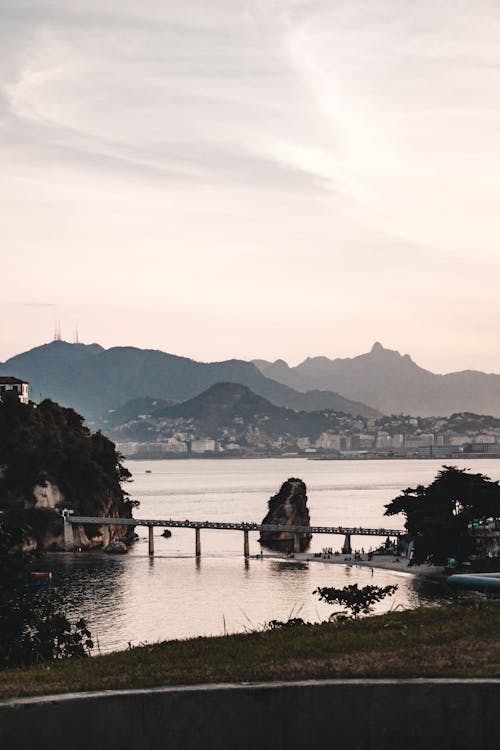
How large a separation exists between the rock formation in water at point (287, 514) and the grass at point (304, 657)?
112141mm

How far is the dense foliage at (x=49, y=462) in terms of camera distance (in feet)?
438

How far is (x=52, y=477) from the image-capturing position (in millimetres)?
135000

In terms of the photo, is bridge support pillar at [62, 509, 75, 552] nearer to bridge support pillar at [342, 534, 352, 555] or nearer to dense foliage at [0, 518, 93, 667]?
bridge support pillar at [342, 534, 352, 555]

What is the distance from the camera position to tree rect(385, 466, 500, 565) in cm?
8725

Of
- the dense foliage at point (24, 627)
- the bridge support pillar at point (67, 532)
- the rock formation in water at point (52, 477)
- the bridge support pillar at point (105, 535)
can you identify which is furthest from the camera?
the bridge support pillar at point (105, 535)

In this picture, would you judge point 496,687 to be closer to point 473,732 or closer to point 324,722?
point 473,732

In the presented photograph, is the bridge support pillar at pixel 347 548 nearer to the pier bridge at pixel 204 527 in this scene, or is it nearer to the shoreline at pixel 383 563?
the pier bridge at pixel 204 527

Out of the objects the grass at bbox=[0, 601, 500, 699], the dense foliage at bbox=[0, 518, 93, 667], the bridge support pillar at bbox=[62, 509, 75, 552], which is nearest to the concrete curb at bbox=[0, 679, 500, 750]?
the grass at bbox=[0, 601, 500, 699]

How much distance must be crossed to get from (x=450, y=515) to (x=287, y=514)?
48647 mm

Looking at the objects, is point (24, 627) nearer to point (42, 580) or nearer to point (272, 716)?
point (272, 716)

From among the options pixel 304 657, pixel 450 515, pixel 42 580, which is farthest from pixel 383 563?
pixel 304 657

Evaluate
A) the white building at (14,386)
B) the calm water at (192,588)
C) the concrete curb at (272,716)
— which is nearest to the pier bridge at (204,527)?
the calm water at (192,588)

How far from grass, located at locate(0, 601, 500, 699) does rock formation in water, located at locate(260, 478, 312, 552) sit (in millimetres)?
112141

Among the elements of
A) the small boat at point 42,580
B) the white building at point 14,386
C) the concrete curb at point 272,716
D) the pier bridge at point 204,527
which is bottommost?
the small boat at point 42,580
